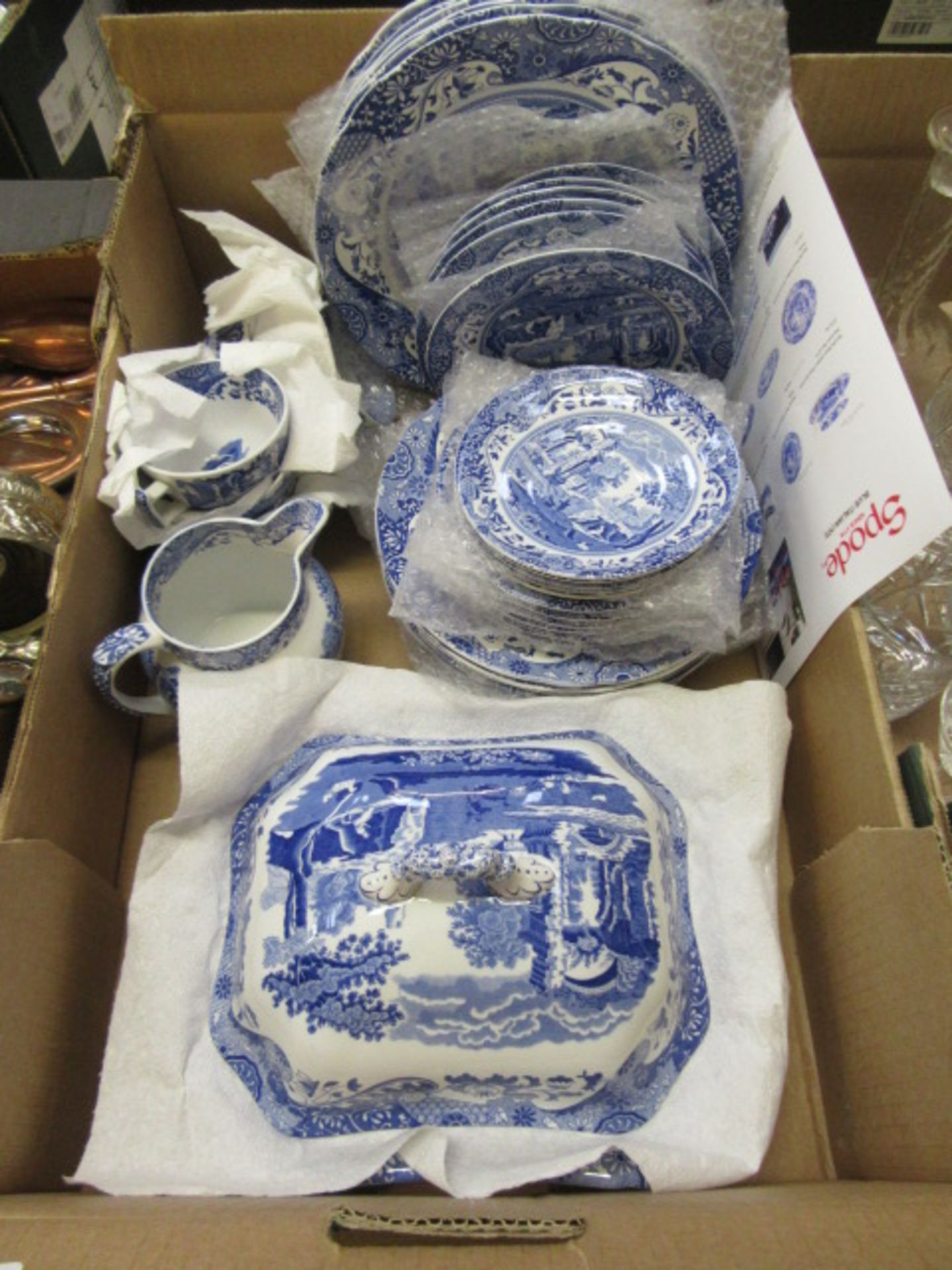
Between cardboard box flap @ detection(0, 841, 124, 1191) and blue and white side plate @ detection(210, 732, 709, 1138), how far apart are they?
9cm

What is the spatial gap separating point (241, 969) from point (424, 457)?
1.30ft

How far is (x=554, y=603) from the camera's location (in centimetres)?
66

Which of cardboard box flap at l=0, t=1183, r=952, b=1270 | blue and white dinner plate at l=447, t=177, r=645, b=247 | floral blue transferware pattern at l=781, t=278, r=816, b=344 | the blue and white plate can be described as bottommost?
cardboard box flap at l=0, t=1183, r=952, b=1270

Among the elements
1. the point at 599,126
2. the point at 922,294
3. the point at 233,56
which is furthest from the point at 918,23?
the point at 233,56

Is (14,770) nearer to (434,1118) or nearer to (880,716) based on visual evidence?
(434,1118)

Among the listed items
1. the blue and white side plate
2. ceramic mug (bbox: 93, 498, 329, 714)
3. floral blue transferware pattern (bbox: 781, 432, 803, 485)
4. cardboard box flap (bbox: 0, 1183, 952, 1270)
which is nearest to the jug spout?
ceramic mug (bbox: 93, 498, 329, 714)

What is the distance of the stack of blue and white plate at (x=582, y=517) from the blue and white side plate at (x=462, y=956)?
0.30 feet

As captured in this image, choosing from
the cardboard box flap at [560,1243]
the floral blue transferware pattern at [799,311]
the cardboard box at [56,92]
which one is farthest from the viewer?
the cardboard box at [56,92]

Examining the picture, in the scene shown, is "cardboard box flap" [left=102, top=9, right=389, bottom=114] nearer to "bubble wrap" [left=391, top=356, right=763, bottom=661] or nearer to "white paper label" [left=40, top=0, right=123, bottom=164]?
"white paper label" [left=40, top=0, right=123, bottom=164]

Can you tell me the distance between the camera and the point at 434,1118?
23.8 inches

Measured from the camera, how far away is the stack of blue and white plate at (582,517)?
66 cm

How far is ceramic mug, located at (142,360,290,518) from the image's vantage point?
782mm

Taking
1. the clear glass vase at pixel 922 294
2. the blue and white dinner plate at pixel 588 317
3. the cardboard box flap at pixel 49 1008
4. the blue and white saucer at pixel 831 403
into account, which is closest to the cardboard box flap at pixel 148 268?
the blue and white dinner plate at pixel 588 317

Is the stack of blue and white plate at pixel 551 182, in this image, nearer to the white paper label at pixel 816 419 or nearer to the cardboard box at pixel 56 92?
the white paper label at pixel 816 419
